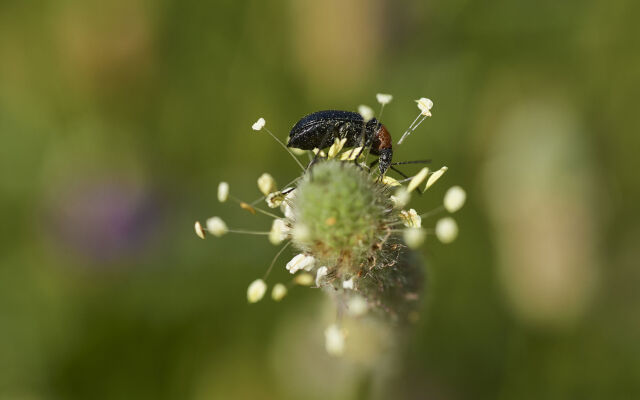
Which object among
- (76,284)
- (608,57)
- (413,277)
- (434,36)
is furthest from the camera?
(434,36)

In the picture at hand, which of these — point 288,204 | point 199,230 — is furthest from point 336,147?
point 199,230

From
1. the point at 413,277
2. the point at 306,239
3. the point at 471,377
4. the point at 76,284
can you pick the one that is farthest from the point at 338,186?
the point at 76,284

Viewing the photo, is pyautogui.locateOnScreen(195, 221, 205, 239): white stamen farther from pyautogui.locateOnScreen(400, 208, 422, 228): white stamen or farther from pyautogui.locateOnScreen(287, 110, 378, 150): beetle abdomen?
pyautogui.locateOnScreen(400, 208, 422, 228): white stamen

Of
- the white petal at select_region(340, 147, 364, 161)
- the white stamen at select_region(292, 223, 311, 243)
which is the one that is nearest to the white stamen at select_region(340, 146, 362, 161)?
the white petal at select_region(340, 147, 364, 161)

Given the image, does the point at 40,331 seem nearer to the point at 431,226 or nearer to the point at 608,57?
the point at 431,226

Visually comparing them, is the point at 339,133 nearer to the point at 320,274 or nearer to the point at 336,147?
the point at 336,147

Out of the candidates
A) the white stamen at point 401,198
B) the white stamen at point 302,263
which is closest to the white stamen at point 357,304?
the white stamen at point 302,263
